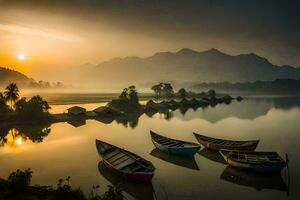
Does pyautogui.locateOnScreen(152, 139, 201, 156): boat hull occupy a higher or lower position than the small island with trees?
lower

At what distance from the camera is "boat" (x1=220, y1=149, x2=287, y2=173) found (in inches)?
1335

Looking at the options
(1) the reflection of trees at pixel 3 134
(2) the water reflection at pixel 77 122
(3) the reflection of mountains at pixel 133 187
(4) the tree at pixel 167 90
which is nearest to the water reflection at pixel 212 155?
(3) the reflection of mountains at pixel 133 187

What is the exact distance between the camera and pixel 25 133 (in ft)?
213

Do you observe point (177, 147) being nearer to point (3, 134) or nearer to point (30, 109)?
point (3, 134)

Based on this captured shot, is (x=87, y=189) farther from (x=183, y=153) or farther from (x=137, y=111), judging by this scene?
(x=137, y=111)

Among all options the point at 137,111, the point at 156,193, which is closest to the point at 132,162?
the point at 156,193

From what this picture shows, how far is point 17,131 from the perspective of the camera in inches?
2643

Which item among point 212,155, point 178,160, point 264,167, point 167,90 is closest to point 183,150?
point 178,160

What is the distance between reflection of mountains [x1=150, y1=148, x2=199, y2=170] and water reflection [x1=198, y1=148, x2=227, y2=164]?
3.18 meters

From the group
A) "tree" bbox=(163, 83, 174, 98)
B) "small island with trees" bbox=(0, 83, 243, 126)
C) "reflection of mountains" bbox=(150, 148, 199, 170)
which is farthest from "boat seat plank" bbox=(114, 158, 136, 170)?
"tree" bbox=(163, 83, 174, 98)

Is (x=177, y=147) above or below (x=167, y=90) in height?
below

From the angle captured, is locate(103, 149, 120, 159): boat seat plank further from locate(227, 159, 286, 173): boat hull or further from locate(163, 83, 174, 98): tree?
locate(163, 83, 174, 98): tree

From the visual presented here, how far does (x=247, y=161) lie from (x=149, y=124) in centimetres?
4451

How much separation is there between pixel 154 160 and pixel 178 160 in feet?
11.7
